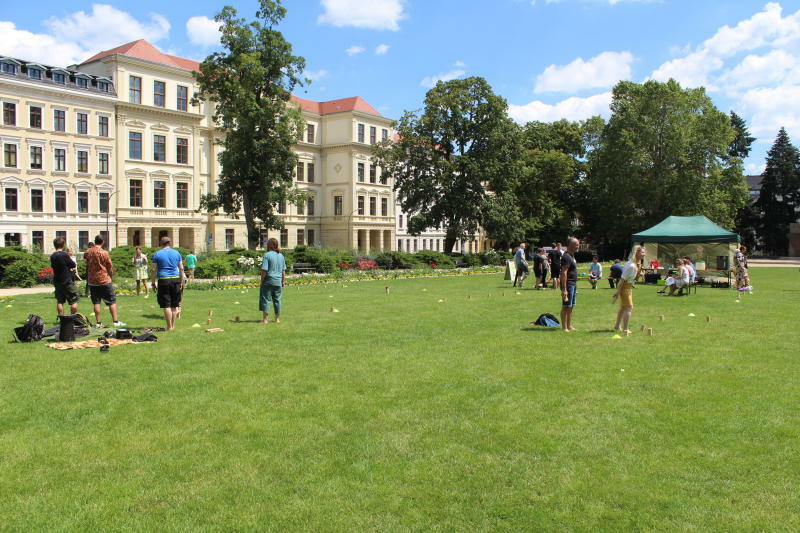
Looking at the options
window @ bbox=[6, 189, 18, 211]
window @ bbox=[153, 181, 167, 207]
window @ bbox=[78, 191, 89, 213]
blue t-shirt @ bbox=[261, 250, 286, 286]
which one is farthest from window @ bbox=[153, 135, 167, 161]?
blue t-shirt @ bbox=[261, 250, 286, 286]

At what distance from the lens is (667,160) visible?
52125mm

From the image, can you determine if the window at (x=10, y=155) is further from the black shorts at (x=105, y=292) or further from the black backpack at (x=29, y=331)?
the black backpack at (x=29, y=331)

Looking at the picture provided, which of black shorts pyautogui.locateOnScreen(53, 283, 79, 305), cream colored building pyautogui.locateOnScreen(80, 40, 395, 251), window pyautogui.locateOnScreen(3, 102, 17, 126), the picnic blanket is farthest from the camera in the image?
cream colored building pyautogui.locateOnScreen(80, 40, 395, 251)

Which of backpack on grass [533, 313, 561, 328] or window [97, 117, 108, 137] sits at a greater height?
window [97, 117, 108, 137]

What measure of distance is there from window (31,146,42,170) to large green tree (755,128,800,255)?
7964 cm

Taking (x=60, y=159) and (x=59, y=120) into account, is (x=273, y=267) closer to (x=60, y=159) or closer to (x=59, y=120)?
(x=60, y=159)

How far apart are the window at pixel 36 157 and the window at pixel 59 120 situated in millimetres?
2203

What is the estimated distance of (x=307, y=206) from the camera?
71.9 meters

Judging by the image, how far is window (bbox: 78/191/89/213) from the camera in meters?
49.3

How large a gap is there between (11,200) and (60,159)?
4955 millimetres

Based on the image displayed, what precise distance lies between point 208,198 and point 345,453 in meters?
40.2

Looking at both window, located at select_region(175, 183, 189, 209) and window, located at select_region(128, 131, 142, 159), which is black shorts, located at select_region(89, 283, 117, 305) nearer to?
window, located at select_region(128, 131, 142, 159)

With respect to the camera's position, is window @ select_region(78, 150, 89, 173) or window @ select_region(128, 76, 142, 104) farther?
window @ select_region(128, 76, 142, 104)

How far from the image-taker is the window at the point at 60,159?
1893 inches
